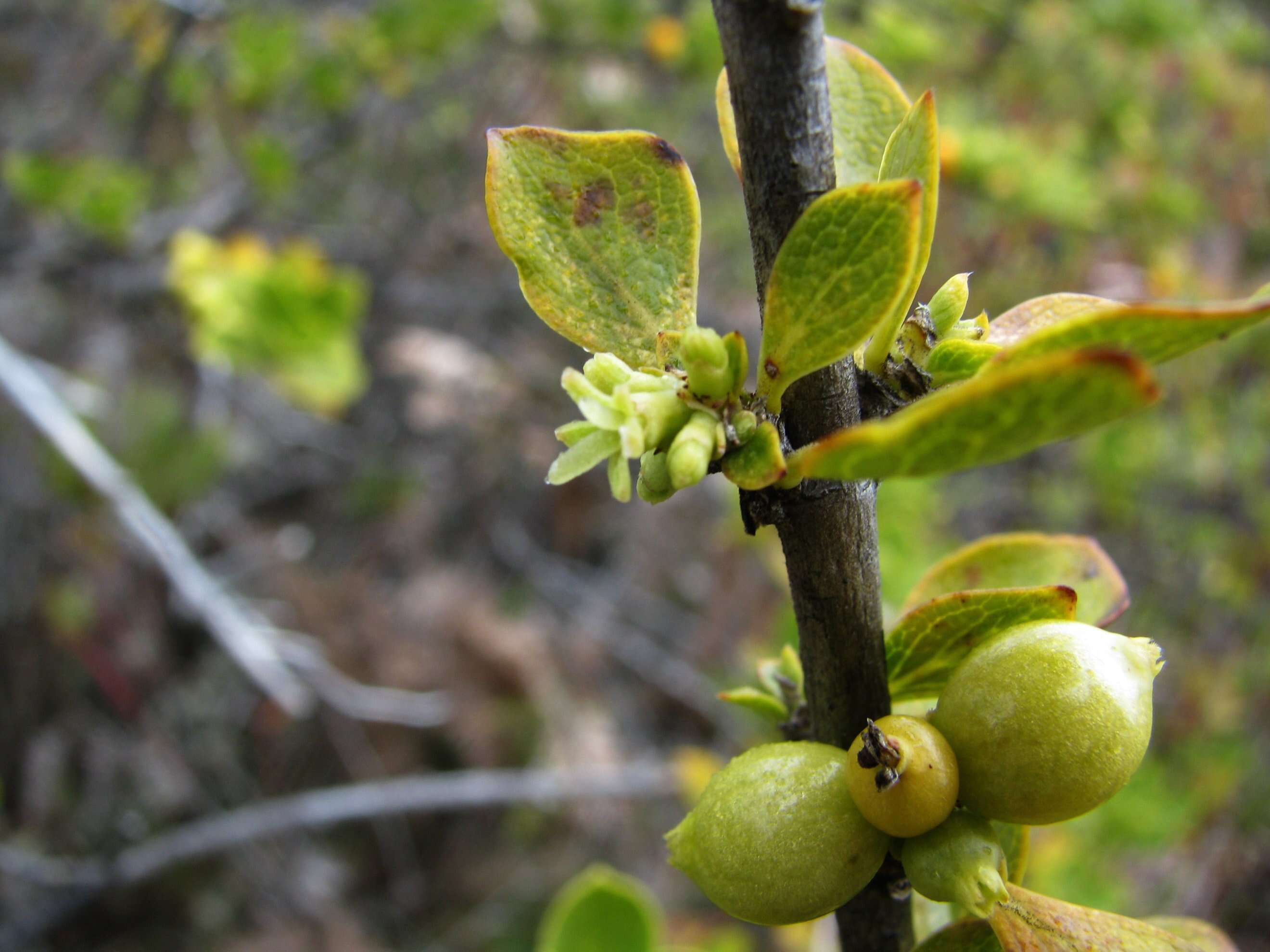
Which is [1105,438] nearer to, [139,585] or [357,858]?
[357,858]

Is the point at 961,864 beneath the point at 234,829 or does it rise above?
above

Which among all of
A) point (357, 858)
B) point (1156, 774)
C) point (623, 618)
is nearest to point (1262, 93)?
point (1156, 774)

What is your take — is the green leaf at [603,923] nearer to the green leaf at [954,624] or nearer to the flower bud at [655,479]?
the green leaf at [954,624]

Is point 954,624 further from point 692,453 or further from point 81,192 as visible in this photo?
point 81,192

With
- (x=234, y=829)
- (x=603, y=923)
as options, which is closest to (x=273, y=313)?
(x=234, y=829)

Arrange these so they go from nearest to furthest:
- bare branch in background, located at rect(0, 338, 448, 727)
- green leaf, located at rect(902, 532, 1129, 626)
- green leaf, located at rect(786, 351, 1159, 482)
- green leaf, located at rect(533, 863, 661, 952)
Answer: green leaf, located at rect(786, 351, 1159, 482), green leaf, located at rect(902, 532, 1129, 626), green leaf, located at rect(533, 863, 661, 952), bare branch in background, located at rect(0, 338, 448, 727)

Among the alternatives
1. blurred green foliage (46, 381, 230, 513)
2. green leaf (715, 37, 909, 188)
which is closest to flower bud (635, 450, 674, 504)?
green leaf (715, 37, 909, 188)

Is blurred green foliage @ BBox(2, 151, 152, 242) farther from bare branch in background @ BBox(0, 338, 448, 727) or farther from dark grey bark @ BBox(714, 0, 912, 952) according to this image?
dark grey bark @ BBox(714, 0, 912, 952)
